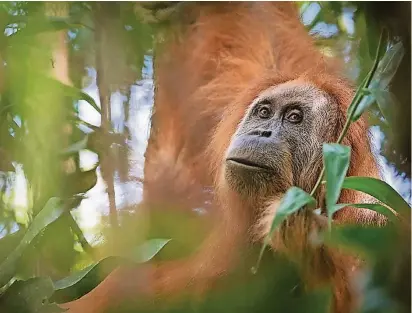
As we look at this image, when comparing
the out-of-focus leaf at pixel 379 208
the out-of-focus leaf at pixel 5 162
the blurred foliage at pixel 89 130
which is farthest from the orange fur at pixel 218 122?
the out-of-focus leaf at pixel 5 162

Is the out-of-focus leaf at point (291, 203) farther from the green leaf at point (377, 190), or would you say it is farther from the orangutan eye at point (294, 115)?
the orangutan eye at point (294, 115)

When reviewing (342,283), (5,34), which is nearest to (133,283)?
(342,283)

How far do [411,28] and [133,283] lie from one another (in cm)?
70

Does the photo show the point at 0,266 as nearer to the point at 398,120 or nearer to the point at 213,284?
the point at 213,284

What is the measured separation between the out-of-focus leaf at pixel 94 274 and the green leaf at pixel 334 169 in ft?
1.11

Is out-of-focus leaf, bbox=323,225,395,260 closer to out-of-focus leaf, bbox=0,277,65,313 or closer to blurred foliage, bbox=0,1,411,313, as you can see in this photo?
blurred foliage, bbox=0,1,411,313

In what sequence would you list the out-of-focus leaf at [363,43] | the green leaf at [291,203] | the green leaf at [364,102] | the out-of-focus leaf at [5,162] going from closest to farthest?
the green leaf at [291,203], the green leaf at [364,102], the out-of-focus leaf at [363,43], the out-of-focus leaf at [5,162]

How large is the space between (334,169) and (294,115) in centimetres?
39

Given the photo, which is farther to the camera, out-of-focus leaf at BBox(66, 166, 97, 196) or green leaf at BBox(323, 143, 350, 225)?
out-of-focus leaf at BBox(66, 166, 97, 196)

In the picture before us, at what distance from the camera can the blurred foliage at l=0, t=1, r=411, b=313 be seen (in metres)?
1.04

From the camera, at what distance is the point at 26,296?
1.00 metres

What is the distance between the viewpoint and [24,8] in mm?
1262

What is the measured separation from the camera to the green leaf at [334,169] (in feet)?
2.70

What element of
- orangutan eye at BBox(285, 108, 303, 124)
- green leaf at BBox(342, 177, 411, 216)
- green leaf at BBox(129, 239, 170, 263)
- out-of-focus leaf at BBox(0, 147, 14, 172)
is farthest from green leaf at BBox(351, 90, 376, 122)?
out-of-focus leaf at BBox(0, 147, 14, 172)
